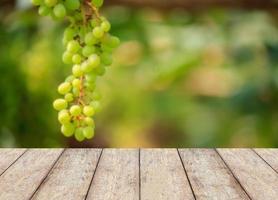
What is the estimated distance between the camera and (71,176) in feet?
5.52

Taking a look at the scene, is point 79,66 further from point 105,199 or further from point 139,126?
A: point 139,126

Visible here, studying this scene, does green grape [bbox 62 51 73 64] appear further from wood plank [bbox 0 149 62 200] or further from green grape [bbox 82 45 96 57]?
wood plank [bbox 0 149 62 200]

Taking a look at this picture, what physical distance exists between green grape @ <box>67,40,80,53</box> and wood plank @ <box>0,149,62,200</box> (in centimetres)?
56

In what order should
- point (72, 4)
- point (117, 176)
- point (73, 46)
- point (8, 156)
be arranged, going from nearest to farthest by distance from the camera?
1. point (72, 4)
2. point (73, 46)
3. point (117, 176)
4. point (8, 156)

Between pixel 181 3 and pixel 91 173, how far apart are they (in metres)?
0.50

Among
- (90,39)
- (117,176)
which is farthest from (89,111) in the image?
(117,176)

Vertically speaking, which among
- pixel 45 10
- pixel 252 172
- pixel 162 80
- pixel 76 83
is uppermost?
pixel 45 10

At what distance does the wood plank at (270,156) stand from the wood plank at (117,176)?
12.9 inches

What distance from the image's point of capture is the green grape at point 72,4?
0.90 m

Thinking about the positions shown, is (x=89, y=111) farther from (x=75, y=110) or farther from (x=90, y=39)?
(x=90, y=39)

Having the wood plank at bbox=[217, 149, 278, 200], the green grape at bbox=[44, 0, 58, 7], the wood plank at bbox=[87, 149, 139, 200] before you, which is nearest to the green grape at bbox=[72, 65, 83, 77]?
the green grape at bbox=[44, 0, 58, 7]

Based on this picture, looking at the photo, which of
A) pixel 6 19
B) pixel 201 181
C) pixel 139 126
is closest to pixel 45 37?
pixel 6 19

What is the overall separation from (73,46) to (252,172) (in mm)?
847

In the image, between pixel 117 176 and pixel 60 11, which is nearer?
pixel 60 11
